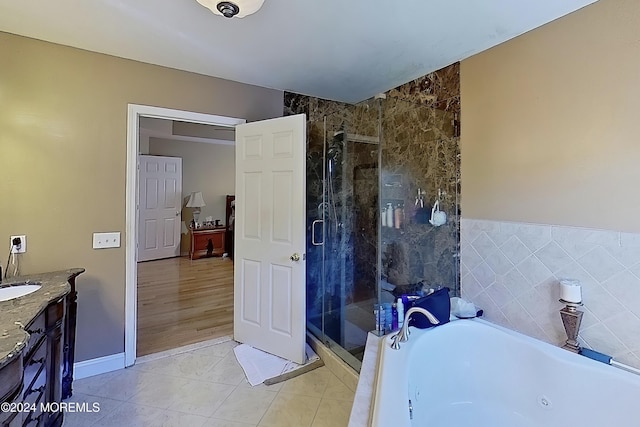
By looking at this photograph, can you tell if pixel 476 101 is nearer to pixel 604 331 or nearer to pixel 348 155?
pixel 348 155

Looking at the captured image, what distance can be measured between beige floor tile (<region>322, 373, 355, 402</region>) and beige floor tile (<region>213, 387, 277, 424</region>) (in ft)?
1.22

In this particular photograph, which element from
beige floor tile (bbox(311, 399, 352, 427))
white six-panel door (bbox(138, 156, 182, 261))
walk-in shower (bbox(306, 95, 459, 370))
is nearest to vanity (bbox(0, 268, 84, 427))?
beige floor tile (bbox(311, 399, 352, 427))

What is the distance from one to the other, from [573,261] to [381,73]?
1.95 m

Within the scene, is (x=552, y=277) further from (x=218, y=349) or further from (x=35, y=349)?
(x=35, y=349)

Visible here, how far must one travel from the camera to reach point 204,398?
2131 mm

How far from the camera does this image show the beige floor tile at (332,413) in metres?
1.88

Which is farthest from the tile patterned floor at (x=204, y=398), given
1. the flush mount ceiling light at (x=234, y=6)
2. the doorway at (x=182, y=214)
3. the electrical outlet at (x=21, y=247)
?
the flush mount ceiling light at (x=234, y=6)

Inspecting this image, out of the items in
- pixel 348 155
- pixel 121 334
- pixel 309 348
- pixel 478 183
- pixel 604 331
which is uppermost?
pixel 348 155

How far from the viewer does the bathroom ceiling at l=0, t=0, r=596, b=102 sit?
1784 mm

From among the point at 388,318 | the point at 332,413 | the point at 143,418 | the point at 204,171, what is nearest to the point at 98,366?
the point at 143,418

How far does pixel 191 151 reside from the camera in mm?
6820

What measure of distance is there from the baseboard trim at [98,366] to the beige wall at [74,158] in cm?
4

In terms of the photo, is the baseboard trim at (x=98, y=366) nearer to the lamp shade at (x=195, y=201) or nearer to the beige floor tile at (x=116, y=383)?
the beige floor tile at (x=116, y=383)

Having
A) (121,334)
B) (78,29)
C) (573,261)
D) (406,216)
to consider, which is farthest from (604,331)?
(78,29)
